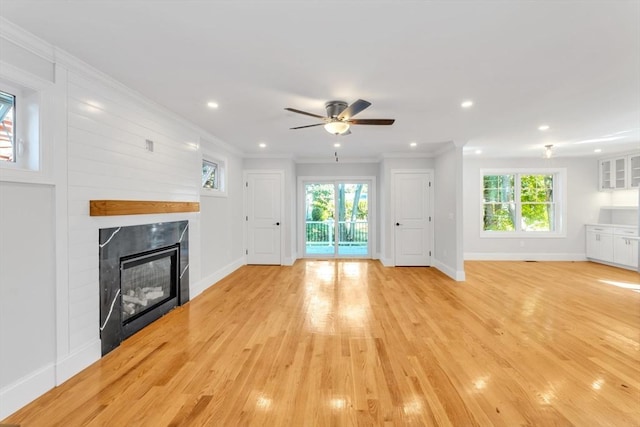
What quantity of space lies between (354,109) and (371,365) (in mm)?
2320

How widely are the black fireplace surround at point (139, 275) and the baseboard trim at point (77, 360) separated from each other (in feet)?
0.26

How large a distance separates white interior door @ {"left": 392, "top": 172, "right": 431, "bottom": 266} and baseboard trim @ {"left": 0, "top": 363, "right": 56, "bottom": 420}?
18.3 ft

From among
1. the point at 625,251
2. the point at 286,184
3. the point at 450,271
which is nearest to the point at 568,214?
the point at 625,251

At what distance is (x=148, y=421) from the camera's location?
170 cm

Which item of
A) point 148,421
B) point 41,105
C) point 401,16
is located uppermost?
point 401,16

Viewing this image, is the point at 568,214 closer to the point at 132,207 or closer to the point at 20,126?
the point at 132,207

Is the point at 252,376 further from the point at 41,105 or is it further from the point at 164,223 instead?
the point at 41,105

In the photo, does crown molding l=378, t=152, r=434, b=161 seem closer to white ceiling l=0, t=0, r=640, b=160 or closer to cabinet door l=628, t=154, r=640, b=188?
→ white ceiling l=0, t=0, r=640, b=160

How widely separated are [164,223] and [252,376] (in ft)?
7.10

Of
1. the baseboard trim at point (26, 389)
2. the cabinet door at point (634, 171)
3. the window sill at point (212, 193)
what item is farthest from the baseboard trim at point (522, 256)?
the baseboard trim at point (26, 389)

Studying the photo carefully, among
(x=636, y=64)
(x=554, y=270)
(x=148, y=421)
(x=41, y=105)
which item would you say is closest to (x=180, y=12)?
(x=41, y=105)

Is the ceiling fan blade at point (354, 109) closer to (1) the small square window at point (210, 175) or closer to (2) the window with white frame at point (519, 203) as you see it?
(1) the small square window at point (210, 175)

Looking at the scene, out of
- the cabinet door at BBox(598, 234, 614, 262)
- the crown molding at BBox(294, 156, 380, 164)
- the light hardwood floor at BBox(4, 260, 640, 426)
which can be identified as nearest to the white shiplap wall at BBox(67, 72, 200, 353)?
the light hardwood floor at BBox(4, 260, 640, 426)

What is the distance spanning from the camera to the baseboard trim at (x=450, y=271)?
4941 millimetres
